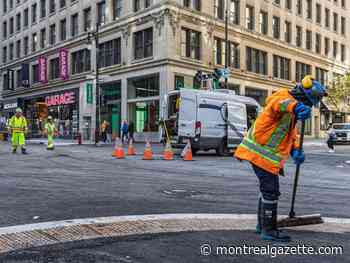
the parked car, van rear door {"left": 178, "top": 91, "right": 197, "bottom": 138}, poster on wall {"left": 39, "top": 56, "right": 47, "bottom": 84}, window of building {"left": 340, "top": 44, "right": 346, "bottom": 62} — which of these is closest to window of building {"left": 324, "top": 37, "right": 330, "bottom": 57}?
window of building {"left": 340, "top": 44, "right": 346, "bottom": 62}

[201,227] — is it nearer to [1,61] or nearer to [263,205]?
[263,205]

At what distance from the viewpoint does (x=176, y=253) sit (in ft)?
12.8

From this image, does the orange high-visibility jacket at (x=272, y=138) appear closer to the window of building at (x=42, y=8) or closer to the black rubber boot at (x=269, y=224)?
the black rubber boot at (x=269, y=224)

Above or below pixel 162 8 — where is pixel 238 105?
below

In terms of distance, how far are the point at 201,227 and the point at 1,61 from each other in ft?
191

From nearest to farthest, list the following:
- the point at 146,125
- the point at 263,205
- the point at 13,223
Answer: the point at 263,205
the point at 13,223
the point at 146,125

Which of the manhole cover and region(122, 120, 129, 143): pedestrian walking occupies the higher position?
region(122, 120, 129, 143): pedestrian walking

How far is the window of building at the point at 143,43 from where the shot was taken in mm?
33312

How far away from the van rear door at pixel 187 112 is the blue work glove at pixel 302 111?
1371 centimetres

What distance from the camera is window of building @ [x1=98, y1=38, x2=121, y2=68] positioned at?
120ft

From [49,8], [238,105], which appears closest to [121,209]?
[238,105]

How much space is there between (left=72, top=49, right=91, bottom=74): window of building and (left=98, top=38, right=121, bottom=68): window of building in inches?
77.4

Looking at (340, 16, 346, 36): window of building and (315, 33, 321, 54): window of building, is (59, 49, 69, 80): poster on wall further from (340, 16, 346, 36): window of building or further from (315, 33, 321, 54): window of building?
(340, 16, 346, 36): window of building

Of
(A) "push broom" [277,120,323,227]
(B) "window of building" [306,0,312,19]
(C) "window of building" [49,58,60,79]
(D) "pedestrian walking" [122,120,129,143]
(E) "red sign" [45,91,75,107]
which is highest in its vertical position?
(B) "window of building" [306,0,312,19]
